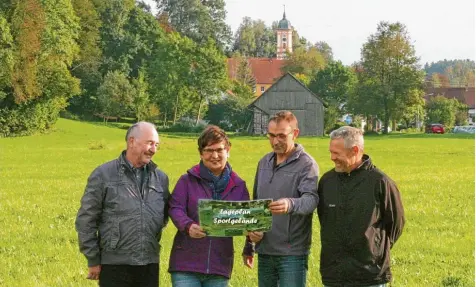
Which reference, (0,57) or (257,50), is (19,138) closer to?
(0,57)

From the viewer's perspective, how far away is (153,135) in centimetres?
663

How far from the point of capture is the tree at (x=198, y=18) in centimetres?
12569

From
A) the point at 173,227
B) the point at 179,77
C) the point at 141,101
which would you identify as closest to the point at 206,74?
the point at 179,77

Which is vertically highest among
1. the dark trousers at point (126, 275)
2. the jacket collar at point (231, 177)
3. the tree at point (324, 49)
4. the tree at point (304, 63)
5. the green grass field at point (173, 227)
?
the tree at point (324, 49)

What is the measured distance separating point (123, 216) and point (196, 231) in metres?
0.66

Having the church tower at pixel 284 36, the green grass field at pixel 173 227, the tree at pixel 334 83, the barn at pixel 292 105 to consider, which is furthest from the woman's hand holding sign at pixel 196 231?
the church tower at pixel 284 36

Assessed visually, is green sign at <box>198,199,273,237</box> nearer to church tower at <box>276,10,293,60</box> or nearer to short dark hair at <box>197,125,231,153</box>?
short dark hair at <box>197,125,231,153</box>

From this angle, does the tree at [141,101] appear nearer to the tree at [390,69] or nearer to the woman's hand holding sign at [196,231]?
Answer: the tree at [390,69]

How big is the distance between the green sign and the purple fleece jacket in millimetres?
291

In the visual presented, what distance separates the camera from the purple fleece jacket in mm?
6570

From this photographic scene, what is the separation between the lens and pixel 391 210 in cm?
645

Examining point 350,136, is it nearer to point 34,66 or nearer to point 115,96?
point 34,66

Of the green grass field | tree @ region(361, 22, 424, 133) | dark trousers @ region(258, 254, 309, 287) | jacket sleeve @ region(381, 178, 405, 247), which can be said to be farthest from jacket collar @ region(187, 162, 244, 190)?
tree @ region(361, 22, 424, 133)

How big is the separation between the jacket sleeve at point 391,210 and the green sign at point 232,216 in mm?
956
